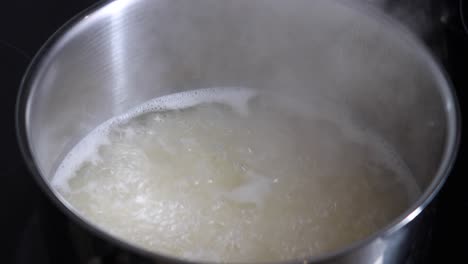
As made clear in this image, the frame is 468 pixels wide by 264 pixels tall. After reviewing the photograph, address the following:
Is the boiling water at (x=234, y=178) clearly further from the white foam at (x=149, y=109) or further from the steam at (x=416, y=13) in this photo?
the steam at (x=416, y=13)

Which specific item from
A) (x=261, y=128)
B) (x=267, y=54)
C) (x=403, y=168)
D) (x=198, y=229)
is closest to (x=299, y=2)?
(x=267, y=54)

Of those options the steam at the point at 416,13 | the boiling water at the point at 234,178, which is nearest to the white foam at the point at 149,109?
the boiling water at the point at 234,178

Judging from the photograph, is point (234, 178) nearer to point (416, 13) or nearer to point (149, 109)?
point (149, 109)

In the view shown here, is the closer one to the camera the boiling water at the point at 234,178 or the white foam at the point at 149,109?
the boiling water at the point at 234,178

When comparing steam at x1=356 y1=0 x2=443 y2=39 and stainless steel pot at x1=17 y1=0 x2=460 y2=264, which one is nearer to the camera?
stainless steel pot at x1=17 y1=0 x2=460 y2=264

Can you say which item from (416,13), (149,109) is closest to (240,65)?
(149,109)

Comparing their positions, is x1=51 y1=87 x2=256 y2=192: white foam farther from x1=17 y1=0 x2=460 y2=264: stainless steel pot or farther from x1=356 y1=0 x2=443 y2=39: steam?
x1=356 y1=0 x2=443 y2=39: steam

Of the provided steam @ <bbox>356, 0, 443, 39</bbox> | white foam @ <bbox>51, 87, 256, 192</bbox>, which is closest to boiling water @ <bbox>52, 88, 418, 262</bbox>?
white foam @ <bbox>51, 87, 256, 192</bbox>
